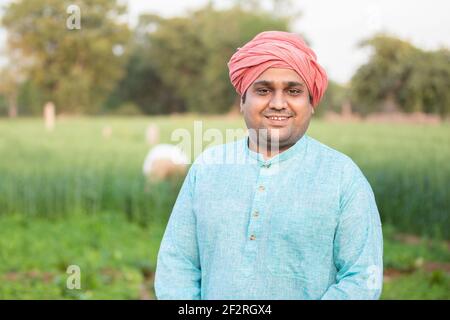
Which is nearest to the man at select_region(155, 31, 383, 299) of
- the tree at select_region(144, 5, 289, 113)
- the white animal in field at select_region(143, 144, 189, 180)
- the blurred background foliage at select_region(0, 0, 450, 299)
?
the blurred background foliage at select_region(0, 0, 450, 299)

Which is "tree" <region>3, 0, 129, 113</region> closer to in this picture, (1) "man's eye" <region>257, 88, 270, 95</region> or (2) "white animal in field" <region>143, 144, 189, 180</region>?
(2) "white animal in field" <region>143, 144, 189, 180</region>

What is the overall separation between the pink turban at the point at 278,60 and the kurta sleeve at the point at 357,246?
253 mm

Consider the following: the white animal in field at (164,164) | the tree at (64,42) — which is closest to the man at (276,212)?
the white animal in field at (164,164)

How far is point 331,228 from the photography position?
1.46 meters

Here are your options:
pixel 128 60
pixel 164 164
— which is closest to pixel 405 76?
Result: pixel 164 164

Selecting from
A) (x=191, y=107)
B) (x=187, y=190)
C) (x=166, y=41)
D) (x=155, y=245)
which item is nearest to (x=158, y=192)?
(x=155, y=245)

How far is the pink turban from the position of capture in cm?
149

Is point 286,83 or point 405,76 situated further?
point 405,76

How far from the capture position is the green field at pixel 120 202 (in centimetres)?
457

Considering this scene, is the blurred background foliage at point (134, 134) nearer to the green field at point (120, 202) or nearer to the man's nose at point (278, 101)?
the green field at point (120, 202)

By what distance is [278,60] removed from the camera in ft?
4.90

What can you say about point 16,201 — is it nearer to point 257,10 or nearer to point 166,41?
point 166,41

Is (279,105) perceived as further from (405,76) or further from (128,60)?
(128,60)

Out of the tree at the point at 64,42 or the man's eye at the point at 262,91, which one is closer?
the man's eye at the point at 262,91
